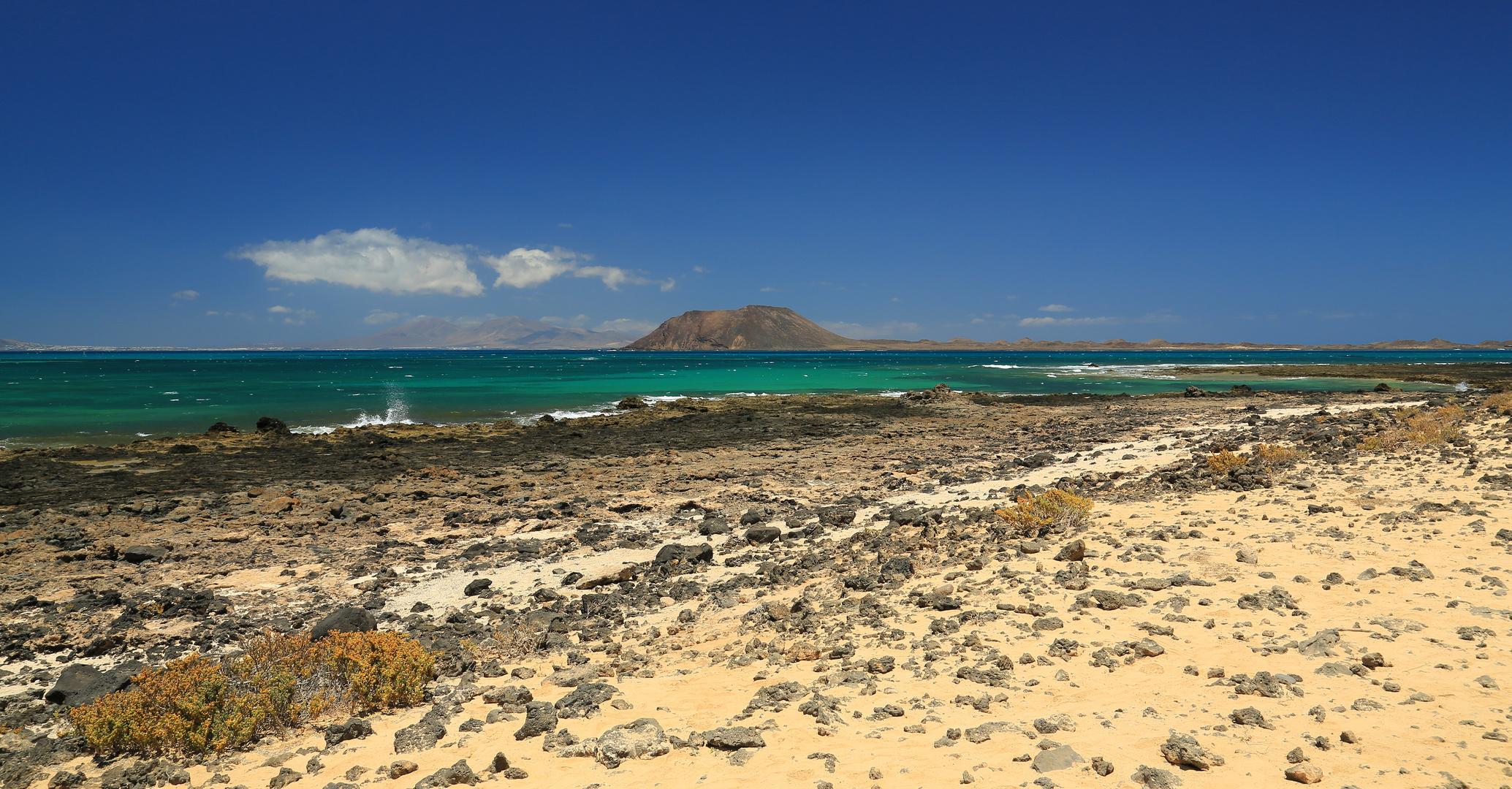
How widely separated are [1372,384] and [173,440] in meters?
67.8

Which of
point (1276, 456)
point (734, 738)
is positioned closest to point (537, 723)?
point (734, 738)

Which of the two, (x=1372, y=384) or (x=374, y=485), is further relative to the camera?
(x=1372, y=384)

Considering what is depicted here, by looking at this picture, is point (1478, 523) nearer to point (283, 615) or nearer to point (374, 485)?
point (283, 615)

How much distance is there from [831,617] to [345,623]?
5.07m

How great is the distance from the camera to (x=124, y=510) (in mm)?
13125

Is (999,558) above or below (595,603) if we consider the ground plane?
above

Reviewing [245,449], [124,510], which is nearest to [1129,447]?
[124,510]

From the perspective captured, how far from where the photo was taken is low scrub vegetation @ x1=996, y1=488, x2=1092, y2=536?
9180 millimetres

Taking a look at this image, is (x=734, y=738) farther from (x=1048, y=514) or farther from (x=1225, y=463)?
(x=1225, y=463)

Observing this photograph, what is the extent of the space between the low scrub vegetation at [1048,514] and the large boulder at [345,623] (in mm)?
7890

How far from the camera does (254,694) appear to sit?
5.62m

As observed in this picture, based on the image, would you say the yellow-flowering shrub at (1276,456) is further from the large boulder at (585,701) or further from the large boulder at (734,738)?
the large boulder at (585,701)

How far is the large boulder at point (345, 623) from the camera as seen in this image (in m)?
7.12

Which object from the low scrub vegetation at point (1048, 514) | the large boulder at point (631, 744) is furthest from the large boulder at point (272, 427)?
the low scrub vegetation at point (1048, 514)
